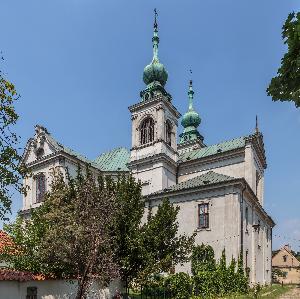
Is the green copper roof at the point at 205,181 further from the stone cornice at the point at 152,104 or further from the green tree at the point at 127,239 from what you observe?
the stone cornice at the point at 152,104

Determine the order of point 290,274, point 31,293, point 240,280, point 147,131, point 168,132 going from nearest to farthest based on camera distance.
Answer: point 31,293
point 240,280
point 147,131
point 168,132
point 290,274

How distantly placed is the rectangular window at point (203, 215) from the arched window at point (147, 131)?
13.0 metres

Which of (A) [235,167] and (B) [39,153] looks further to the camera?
(B) [39,153]

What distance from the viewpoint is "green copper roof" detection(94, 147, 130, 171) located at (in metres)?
47.6

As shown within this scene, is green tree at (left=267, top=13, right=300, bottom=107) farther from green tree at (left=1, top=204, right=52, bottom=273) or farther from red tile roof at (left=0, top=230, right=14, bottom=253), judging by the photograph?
red tile roof at (left=0, top=230, right=14, bottom=253)

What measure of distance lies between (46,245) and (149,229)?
6.02 meters

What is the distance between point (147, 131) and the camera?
43.9m

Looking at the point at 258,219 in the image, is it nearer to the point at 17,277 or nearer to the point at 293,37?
the point at 17,277

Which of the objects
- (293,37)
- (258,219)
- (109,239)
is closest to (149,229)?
(109,239)

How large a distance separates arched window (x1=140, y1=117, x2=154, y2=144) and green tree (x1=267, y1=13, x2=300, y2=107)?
37292mm

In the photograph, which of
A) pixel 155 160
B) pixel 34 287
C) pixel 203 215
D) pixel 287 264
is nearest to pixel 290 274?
pixel 287 264

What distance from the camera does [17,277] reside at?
56.6ft

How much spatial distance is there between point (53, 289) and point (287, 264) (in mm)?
58588

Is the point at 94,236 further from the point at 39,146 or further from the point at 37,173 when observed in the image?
the point at 39,146
